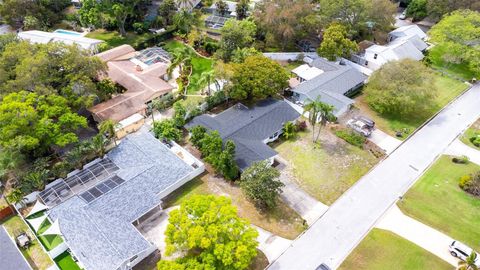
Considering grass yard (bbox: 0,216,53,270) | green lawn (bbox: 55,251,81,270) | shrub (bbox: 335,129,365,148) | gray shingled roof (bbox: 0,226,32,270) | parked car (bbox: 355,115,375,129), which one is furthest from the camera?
parked car (bbox: 355,115,375,129)

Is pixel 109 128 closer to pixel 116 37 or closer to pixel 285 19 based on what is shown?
pixel 116 37

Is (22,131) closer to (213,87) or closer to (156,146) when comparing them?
(156,146)

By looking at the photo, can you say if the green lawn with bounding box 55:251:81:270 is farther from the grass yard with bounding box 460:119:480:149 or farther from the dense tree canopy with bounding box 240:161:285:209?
the grass yard with bounding box 460:119:480:149

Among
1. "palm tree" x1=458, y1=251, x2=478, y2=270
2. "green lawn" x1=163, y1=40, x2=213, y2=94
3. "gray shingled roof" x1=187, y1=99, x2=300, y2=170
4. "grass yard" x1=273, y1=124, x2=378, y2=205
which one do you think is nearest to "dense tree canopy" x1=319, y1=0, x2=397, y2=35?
"green lawn" x1=163, y1=40, x2=213, y2=94

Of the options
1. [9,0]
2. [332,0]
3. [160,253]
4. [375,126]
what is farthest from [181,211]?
[9,0]

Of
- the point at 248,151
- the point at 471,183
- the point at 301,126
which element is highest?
the point at 248,151

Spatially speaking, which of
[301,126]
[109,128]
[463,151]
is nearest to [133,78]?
[109,128]

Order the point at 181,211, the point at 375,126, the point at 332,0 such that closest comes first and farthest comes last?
the point at 181,211 → the point at 375,126 → the point at 332,0
